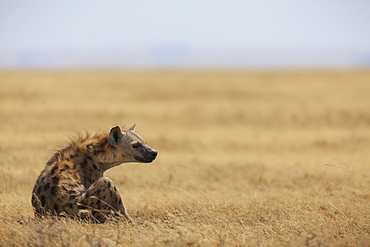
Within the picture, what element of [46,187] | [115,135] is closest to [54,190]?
[46,187]

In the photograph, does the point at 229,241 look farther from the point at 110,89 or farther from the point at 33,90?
the point at 110,89

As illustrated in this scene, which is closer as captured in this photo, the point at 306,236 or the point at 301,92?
the point at 306,236

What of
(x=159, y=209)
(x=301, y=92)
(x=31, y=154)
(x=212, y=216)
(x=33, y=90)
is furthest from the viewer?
(x=301, y=92)

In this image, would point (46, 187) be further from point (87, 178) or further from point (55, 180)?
point (87, 178)

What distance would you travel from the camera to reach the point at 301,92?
107 feet

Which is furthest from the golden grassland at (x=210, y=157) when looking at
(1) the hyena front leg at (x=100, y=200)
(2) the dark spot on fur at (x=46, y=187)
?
(2) the dark spot on fur at (x=46, y=187)

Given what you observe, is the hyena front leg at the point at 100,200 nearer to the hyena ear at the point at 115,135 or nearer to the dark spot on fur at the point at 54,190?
the dark spot on fur at the point at 54,190

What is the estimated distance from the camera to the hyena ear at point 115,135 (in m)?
8.27

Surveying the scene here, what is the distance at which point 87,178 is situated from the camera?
8.18 metres

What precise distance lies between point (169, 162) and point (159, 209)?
599cm

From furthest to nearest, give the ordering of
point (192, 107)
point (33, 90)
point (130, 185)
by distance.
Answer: point (33, 90) → point (192, 107) → point (130, 185)

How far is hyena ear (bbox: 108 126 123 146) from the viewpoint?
827cm

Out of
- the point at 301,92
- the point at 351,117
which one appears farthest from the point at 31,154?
the point at 301,92

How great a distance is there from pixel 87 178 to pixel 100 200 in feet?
2.80
